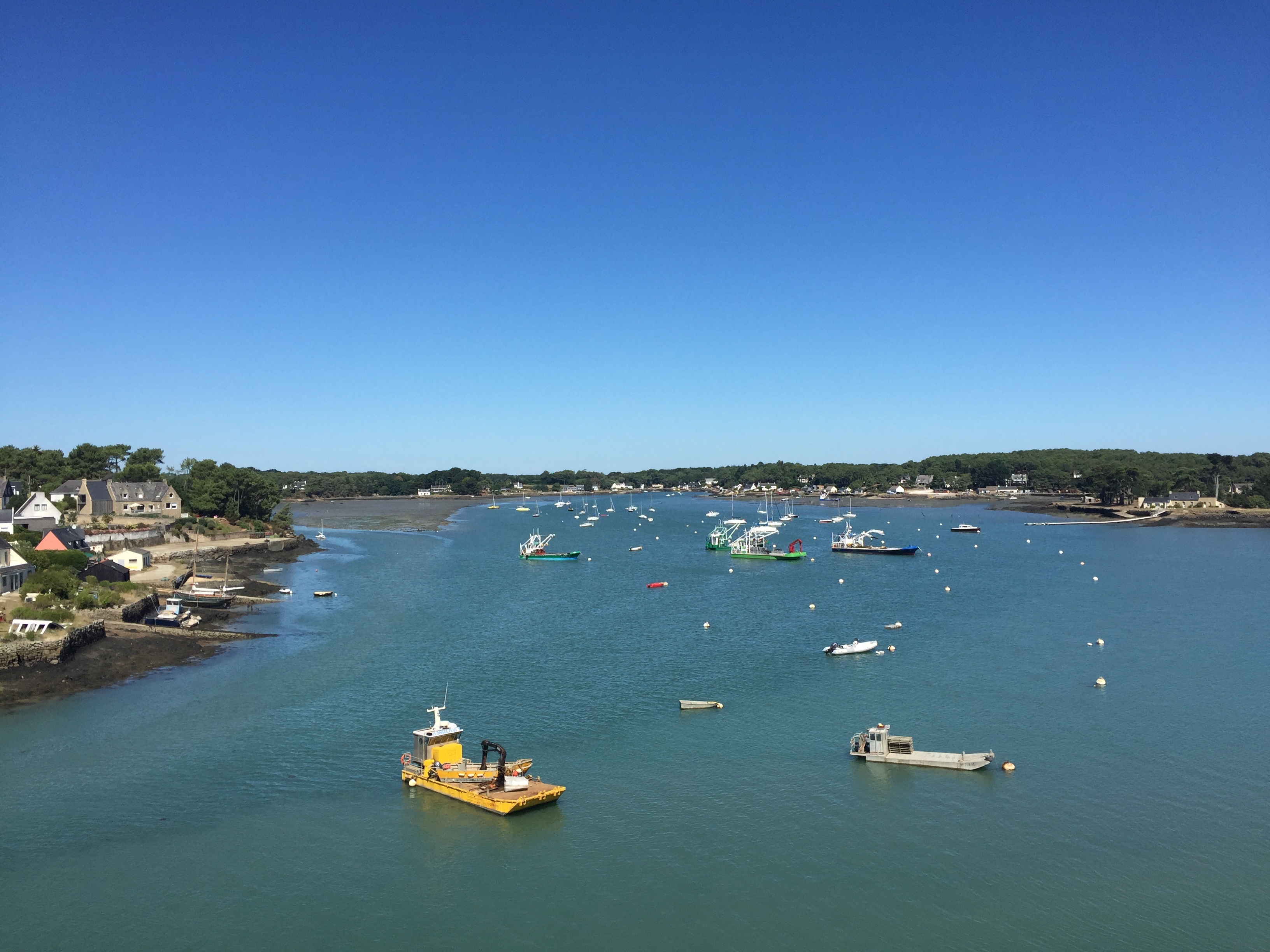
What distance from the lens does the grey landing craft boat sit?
28.9 metres

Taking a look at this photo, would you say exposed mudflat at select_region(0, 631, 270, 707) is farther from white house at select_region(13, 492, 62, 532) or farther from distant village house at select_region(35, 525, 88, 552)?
white house at select_region(13, 492, 62, 532)

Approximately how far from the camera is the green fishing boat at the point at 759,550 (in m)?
96.5

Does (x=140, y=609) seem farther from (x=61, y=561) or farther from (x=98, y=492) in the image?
(x=98, y=492)

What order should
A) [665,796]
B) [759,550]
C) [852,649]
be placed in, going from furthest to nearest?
1. [759,550]
2. [852,649]
3. [665,796]

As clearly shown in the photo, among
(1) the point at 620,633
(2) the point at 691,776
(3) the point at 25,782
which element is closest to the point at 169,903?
(3) the point at 25,782

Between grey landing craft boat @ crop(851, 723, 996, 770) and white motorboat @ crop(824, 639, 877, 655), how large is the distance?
618 inches

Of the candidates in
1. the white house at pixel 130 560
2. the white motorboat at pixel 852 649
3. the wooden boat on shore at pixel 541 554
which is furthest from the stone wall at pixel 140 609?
the wooden boat on shore at pixel 541 554

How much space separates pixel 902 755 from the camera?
96.3 feet

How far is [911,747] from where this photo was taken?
29734 millimetres

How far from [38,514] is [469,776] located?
243 feet

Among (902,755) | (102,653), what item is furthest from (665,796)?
(102,653)

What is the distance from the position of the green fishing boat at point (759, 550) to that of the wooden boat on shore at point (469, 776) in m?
70.6

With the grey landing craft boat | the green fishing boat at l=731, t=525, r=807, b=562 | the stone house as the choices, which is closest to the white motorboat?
the grey landing craft boat

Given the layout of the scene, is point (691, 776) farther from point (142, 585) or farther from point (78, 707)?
point (142, 585)
